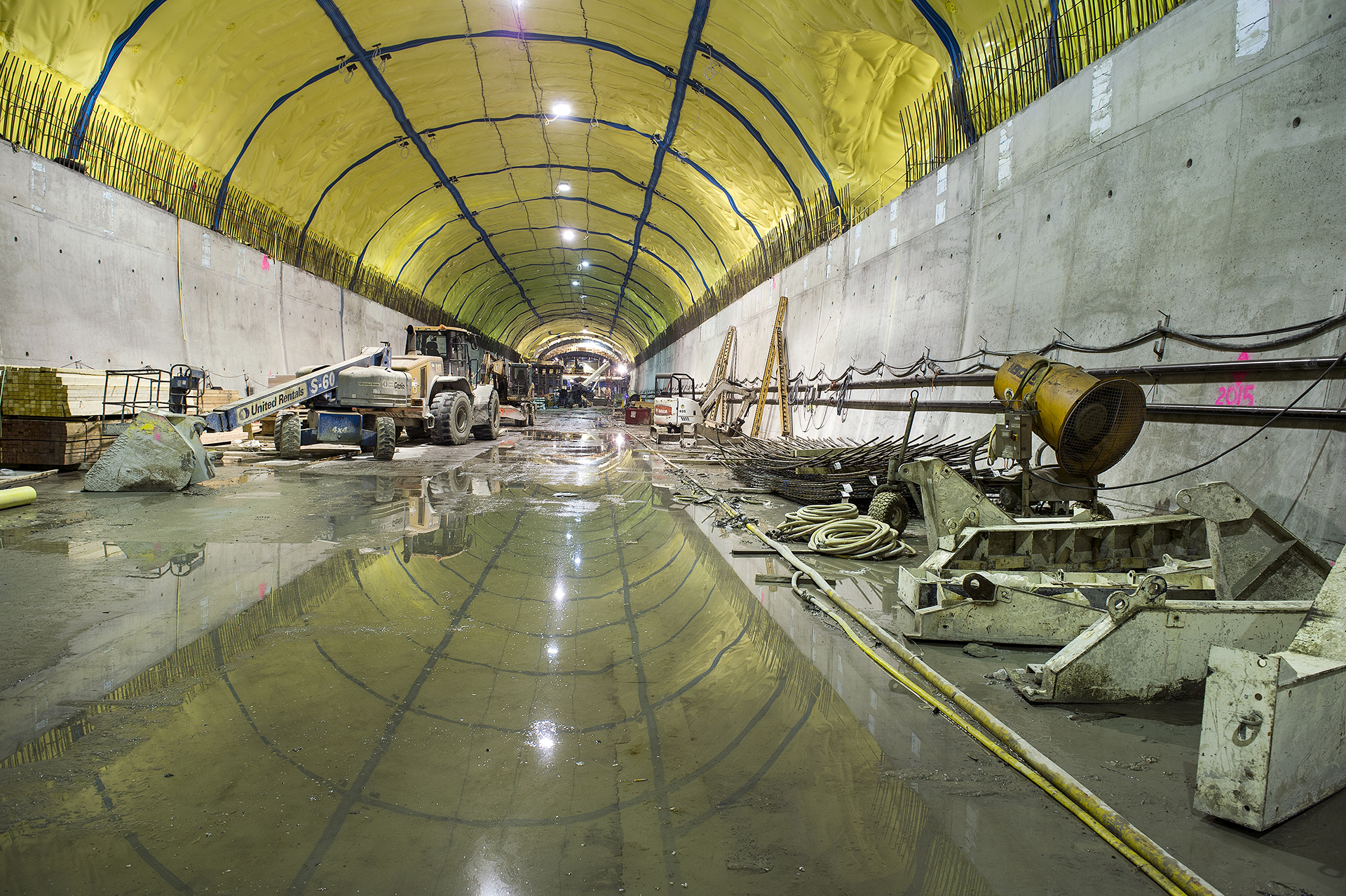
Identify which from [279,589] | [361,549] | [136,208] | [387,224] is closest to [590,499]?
[361,549]

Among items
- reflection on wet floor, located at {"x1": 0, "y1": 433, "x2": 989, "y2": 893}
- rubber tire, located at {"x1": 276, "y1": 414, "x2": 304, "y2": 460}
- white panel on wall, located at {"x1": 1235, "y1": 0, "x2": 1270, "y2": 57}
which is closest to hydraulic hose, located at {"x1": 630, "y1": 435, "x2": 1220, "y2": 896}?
reflection on wet floor, located at {"x1": 0, "y1": 433, "x2": 989, "y2": 893}

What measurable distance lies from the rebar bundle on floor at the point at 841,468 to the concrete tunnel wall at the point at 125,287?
994 centimetres

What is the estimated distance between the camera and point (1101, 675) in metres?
2.55

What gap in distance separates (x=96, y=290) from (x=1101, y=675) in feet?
42.6

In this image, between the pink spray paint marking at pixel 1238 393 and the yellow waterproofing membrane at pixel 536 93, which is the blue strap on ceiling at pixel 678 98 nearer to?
the yellow waterproofing membrane at pixel 536 93

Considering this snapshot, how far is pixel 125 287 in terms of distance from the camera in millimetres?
10289

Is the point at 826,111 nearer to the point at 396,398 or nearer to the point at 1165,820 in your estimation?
the point at 396,398

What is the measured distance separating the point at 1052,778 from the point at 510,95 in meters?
15.0

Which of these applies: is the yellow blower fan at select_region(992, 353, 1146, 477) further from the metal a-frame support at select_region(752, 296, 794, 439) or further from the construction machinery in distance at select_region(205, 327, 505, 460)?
the metal a-frame support at select_region(752, 296, 794, 439)

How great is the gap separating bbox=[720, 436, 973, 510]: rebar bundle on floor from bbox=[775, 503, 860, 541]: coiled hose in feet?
2.65

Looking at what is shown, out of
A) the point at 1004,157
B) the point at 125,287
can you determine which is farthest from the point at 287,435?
the point at 1004,157

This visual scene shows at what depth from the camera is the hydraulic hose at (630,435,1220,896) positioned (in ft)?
5.31

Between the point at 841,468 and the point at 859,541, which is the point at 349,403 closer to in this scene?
the point at 841,468

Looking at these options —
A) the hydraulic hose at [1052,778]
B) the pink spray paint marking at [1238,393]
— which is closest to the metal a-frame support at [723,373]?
the pink spray paint marking at [1238,393]
